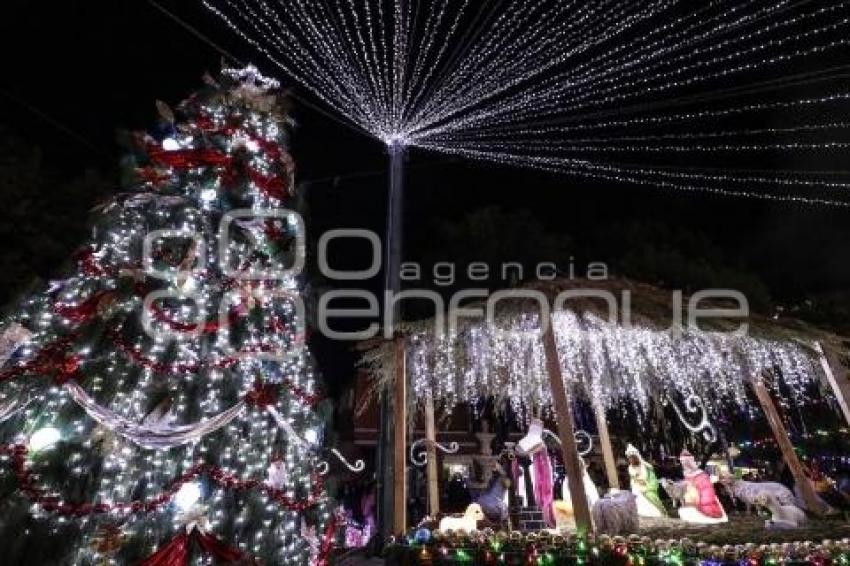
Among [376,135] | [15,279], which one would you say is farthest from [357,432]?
[376,135]

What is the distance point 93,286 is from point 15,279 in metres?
7.52

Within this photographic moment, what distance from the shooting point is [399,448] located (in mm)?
6930

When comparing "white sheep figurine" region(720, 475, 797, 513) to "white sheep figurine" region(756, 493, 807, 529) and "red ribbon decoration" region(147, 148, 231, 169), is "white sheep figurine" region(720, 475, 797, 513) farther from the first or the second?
"red ribbon decoration" region(147, 148, 231, 169)

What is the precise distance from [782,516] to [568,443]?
352cm

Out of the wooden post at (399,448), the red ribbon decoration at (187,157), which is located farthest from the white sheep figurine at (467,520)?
the red ribbon decoration at (187,157)

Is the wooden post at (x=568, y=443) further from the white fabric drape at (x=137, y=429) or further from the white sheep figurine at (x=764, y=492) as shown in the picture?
the white fabric drape at (x=137, y=429)

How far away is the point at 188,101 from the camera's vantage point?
6.38 m

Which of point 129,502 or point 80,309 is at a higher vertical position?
point 80,309

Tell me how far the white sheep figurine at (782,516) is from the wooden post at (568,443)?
3166 millimetres

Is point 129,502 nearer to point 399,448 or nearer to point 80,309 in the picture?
point 80,309

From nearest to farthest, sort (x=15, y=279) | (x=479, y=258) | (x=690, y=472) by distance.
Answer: (x=690, y=472), (x=15, y=279), (x=479, y=258)

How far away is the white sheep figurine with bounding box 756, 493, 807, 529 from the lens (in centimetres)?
745

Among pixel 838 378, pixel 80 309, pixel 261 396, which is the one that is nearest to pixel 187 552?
pixel 261 396

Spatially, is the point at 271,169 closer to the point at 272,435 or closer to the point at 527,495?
the point at 272,435
